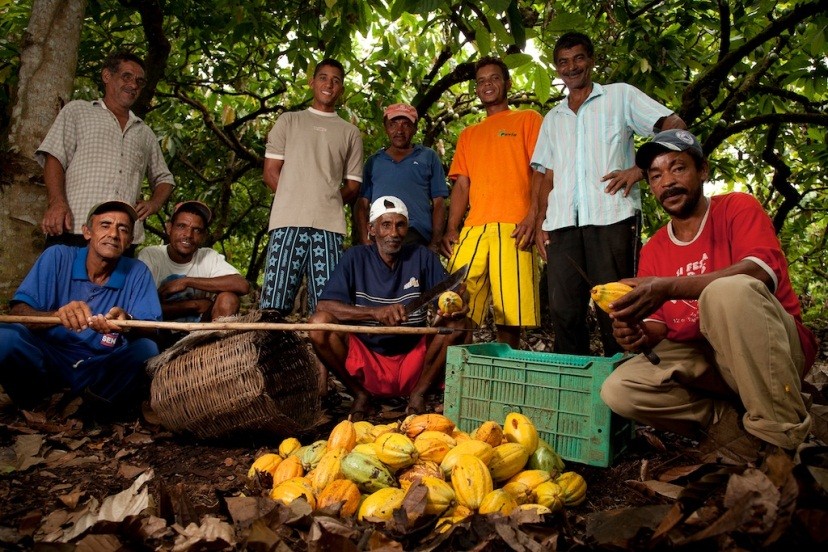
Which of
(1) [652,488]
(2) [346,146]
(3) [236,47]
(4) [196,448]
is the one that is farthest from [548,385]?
(3) [236,47]

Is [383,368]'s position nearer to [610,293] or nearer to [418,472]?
[418,472]

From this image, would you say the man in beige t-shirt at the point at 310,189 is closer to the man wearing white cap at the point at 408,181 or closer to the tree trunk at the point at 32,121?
the man wearing white cap at the point at 408,181

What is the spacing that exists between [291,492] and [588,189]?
2252 mm

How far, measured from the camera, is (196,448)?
3084 millimetres

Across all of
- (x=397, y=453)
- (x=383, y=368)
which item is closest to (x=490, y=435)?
(x=397, y=453)

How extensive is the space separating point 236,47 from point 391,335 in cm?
411

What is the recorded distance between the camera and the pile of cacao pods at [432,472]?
2031 millimetres

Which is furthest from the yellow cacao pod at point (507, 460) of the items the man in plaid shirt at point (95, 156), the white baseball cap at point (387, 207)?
the man in plaid shirt at point (95, 156)

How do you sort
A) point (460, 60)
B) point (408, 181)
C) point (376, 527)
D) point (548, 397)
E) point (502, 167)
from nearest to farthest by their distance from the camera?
point (376, 527) → point (548, 397) → point (502, 167) → point (408, 181) → point (460, 60)

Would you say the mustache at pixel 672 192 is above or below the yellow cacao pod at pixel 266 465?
above

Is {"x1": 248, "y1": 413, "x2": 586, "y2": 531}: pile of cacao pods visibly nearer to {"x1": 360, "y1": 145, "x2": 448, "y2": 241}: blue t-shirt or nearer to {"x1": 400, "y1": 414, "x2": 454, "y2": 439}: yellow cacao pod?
{"x1": 400, "y1": 414, "x2": 454, "y2": 439}: yellow cacao pod

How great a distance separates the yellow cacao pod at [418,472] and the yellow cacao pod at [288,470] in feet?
1.34

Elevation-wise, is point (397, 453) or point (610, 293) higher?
point (610, 293)

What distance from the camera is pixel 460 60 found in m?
7.59
